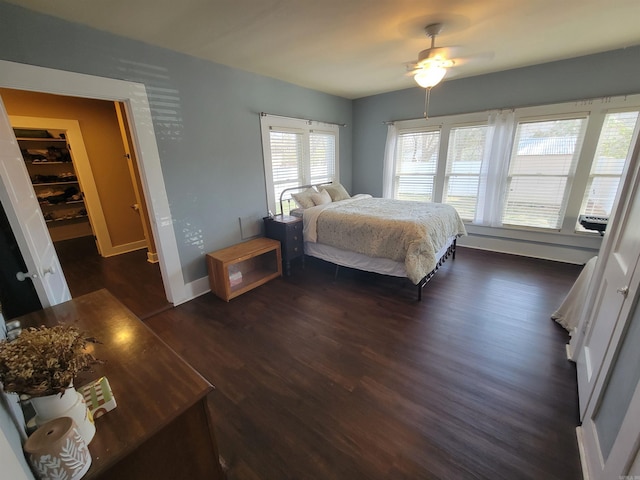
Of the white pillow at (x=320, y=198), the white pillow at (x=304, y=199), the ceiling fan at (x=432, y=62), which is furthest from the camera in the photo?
the white pillow at (x=320, y=198)

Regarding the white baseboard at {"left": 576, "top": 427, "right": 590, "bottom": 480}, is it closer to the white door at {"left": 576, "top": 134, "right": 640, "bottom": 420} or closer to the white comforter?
the white door at {"left": 576, "top": 134, "right": 640, "bottom": 420}

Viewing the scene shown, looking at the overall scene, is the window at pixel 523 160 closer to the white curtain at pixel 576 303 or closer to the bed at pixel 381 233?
the bed at pixel 381 233

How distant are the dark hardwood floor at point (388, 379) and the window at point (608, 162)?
44.9 inches

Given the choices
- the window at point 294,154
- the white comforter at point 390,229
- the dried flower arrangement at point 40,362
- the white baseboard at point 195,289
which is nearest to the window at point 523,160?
the white comforter at point 390,229

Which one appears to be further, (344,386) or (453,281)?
(453,281)

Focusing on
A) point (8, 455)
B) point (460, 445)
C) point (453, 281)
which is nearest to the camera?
point (8, 455)

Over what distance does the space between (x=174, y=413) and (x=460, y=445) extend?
145 centimetres

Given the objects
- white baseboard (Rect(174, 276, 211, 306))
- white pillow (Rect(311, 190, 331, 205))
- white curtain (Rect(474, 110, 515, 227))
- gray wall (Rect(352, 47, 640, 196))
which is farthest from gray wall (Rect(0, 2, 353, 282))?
white curtain (Rect(474, 110, 515, 227))

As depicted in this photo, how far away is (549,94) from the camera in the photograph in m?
3.40

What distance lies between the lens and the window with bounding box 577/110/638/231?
308 cm

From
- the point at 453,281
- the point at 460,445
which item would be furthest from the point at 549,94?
the point at 460,445

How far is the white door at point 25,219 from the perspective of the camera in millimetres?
1636

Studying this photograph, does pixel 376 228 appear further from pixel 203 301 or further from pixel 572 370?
pixel 203 301

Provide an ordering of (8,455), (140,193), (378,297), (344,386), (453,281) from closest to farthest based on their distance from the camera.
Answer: (8,455)
(344,386)
(378,297)
(453,281)
(140,193)
